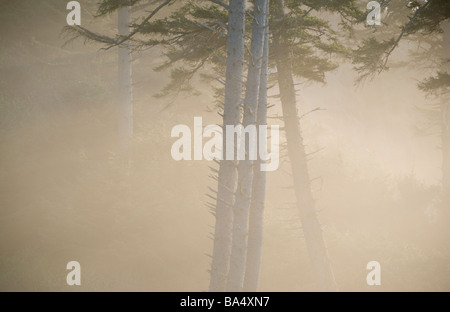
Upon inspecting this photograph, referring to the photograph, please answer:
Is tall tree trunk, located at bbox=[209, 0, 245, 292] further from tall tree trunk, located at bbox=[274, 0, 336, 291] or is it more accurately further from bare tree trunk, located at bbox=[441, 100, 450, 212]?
bare tree trunk, located at bbox=[441, 100, 450, 212]

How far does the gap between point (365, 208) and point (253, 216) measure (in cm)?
1043

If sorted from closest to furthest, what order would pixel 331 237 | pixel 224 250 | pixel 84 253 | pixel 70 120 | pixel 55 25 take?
1. pixel 224 250
2. pixel 84 253
3. pixel 331 237
4. pixel 70 120
5. pixel 55 25

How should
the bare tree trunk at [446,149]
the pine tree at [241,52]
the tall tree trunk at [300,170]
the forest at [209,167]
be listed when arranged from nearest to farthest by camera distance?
1. the pine tree at [241,52]
2. the forest at [209,167]
3. the tall tree trunk at [300,170]
4. the bare tree trunk at [446,149]

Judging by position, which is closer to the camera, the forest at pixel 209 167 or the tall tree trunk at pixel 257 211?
the forest at pixel 209 167

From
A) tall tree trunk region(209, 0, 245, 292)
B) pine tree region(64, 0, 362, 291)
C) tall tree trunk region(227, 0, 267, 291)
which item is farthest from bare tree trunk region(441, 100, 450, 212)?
tall tree trunk region(209, 0, 245, 292)

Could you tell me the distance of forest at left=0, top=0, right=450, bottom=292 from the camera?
23.1ft

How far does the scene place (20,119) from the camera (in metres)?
A: 16.2

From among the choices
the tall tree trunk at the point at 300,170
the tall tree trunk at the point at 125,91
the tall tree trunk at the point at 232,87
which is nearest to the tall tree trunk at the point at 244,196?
the tall tree trunk at the point at 232,87

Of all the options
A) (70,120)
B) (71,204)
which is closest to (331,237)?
(71,204)

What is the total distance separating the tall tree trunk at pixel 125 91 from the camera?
47.3 ft

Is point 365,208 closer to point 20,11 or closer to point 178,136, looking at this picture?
point 178,136

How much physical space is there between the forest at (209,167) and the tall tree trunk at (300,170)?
4 centimetres

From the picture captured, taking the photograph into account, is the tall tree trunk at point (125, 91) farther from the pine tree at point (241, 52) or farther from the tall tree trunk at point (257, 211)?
the tall tree trunk at point (257, 211)
